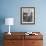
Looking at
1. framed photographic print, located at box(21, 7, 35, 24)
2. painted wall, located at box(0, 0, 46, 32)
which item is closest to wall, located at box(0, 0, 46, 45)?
painted wall, located at box(0, 0, 46, 32)

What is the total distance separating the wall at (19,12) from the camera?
4582 mm

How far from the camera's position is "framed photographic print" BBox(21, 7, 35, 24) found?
4574mm

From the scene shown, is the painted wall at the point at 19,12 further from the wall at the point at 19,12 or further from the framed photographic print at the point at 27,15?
the framed photographic print at the point at 27,15

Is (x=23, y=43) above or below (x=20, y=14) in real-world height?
below

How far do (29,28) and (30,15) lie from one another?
0.44 meters

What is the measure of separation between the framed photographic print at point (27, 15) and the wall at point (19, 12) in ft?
0.34

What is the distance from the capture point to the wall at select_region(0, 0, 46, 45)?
15.0 ft

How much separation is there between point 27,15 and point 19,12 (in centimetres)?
29

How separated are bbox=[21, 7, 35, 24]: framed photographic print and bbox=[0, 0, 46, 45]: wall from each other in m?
0.10

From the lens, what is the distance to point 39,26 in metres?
4.64

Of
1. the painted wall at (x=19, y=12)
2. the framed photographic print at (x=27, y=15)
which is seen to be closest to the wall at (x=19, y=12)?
the painted wall at (x=19, y=12)

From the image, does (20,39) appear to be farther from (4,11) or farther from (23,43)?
(4,11)

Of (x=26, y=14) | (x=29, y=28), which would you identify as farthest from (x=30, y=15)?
(x=29, y=28)

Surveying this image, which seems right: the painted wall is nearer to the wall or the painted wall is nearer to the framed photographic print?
the wall
